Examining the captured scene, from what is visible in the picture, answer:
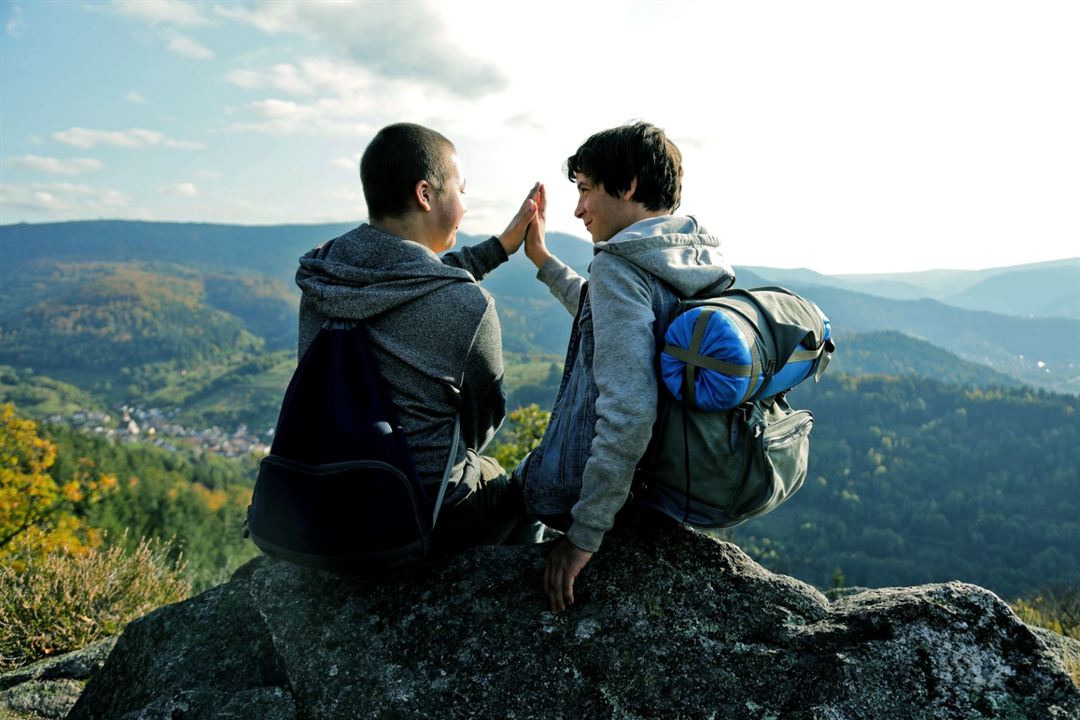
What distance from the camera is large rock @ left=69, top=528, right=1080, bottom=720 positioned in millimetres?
2459

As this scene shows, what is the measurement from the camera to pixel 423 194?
3098mm

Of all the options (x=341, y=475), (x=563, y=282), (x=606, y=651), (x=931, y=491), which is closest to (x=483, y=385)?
(x=341, y=475)

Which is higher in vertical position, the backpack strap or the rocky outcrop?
the backpack strap

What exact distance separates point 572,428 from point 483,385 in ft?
1.63

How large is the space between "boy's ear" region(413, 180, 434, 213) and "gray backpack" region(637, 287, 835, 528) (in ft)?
4.12

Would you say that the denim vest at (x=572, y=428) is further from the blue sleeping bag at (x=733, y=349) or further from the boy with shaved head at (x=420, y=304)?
the boy with shaved head at (x=420, y=304)

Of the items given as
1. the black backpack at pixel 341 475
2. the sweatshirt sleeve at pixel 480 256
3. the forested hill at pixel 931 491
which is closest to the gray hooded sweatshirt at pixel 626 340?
the black backpack at pixel 341 475

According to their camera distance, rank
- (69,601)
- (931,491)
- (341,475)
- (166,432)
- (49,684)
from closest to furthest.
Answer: (341,475) → (49,684) → (69,601) → (931,491) → (166,432)

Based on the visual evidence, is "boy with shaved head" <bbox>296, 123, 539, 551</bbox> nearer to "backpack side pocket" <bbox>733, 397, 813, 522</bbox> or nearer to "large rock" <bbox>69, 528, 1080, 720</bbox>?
"large rock" <bbox>69, 528, 1080, 720</bbox>

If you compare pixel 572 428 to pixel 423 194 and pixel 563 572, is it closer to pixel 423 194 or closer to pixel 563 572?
pixel 563 572

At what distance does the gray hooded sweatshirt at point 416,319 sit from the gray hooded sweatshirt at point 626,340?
57cm

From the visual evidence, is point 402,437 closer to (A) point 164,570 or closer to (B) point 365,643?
(B) point 365,643

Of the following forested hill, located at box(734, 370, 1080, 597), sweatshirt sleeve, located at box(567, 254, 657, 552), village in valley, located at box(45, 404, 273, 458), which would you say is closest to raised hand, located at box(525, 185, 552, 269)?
sweatshirt sleeve, located at box(567, 254, 657, 552)

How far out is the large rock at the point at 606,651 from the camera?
2459 millimetres
